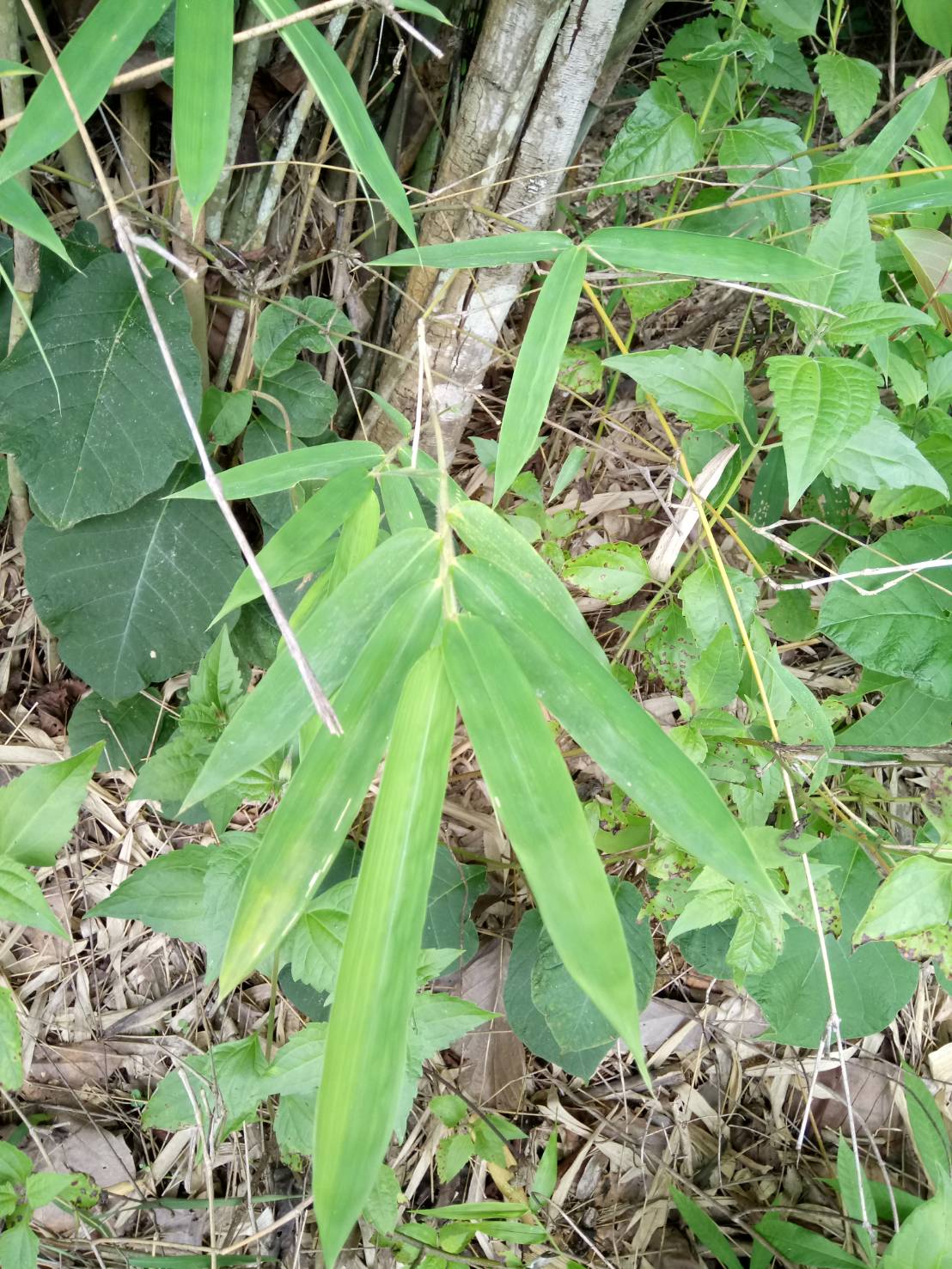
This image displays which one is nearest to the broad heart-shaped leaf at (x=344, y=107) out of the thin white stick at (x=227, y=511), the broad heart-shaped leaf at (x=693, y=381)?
the thin white stick at (x=227, y=511)

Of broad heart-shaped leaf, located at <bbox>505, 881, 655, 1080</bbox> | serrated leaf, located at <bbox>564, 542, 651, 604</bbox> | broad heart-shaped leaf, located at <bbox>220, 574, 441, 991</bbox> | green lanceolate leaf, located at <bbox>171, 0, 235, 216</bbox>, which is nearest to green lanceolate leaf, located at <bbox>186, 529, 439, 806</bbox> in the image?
broad heart-shaped leaf, located at <bbox>220, 574, 441, 991</bbox>

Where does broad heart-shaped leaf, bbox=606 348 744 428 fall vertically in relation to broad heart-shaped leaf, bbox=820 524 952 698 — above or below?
above

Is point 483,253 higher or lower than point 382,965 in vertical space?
higher

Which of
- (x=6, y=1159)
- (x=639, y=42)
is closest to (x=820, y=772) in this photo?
(x=6, y=1159)

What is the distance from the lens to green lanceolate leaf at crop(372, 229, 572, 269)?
1.78 feet

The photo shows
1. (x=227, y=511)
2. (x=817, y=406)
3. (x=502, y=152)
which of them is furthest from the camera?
(x=502, y=152)

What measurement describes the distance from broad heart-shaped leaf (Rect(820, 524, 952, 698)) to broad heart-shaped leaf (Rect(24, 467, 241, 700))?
0.67m

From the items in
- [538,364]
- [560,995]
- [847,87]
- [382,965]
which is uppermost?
[847,87]

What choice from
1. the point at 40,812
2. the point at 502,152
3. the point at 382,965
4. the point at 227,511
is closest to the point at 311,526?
the point at 227,511

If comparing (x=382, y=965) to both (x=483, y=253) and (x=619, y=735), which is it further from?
(x=483, y=253)

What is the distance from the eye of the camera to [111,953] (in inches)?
43.1

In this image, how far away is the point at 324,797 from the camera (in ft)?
1.31

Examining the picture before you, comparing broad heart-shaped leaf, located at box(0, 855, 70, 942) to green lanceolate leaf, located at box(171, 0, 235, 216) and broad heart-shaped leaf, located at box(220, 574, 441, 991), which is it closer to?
broad heart-shaped leaf, located at box(220, 574, 441, 991)

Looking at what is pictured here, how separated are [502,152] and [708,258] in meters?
0.41
